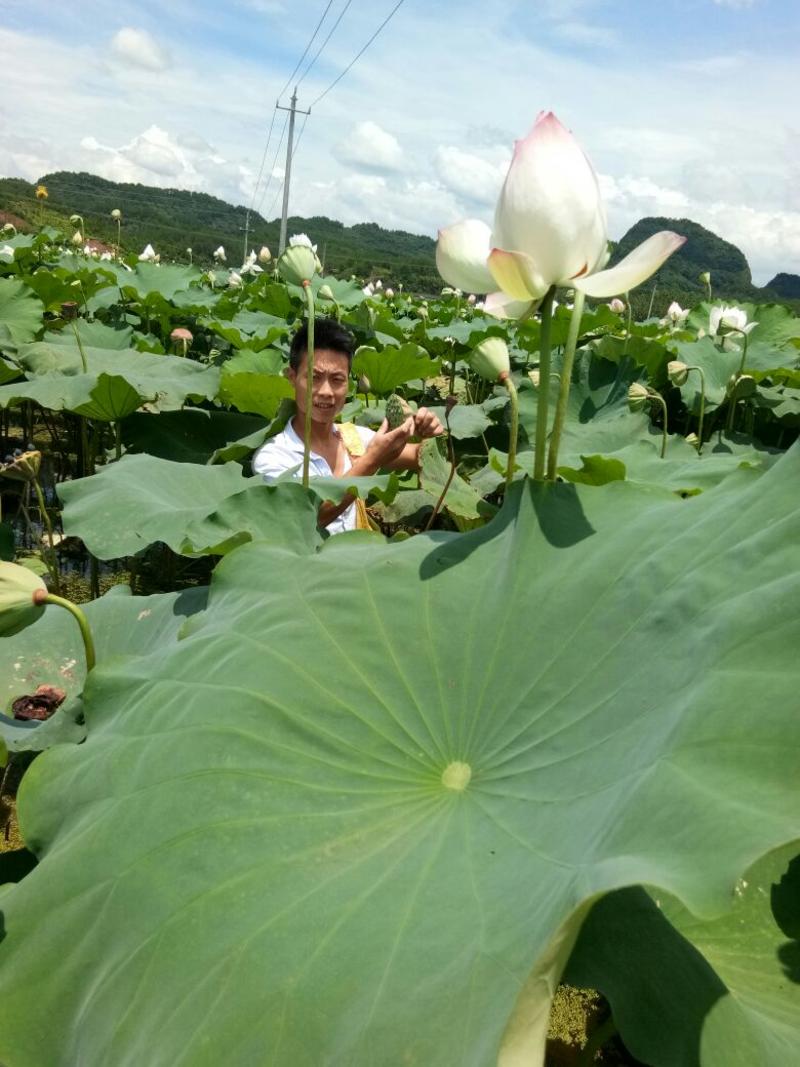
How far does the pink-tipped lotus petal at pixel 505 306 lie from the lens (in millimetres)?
922

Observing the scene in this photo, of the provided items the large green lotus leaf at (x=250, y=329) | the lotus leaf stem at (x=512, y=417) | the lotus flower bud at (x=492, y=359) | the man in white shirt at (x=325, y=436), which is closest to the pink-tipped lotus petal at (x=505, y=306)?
the lotus leaf stem at (x=512, y=417)

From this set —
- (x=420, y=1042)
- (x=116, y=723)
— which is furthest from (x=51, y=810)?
(x=420, y=1042)

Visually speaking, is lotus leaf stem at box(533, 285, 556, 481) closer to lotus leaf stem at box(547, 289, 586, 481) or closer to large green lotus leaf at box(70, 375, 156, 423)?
lotus leaf stem at box(547, 289, 586, 481)

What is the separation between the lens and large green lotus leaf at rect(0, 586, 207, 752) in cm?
144

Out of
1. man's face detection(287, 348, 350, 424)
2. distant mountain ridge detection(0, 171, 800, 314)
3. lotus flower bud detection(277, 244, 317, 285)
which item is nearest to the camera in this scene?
lotus flower bud detection(277, 244, 317, 285)

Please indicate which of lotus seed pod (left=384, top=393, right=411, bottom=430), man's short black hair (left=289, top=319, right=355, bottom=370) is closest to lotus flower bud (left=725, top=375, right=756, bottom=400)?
lotus seed pod (left=384, top=393, right=411, bottom=430)

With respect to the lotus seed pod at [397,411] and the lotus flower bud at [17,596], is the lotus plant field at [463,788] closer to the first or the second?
the lotus flower bud at [17,596]

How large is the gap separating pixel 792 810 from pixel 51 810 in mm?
757

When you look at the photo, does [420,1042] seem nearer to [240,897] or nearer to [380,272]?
[240,897]

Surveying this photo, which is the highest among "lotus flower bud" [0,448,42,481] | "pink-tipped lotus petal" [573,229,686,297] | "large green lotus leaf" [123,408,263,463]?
"pink-tipped lotus petal" [573,229,686,297]

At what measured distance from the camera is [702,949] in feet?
3.20

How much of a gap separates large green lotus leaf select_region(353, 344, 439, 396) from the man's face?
1005mm

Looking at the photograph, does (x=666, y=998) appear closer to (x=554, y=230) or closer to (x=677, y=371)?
(x=554, y=230)

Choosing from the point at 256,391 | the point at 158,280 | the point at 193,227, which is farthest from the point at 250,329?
the point at 193,227
